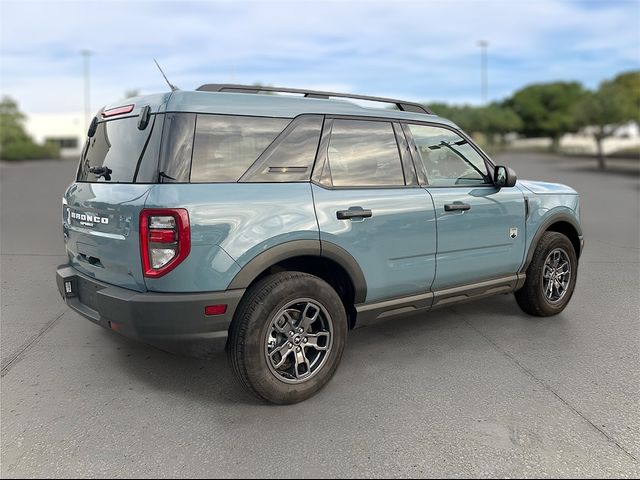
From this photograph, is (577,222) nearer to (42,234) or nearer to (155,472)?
(155,472)

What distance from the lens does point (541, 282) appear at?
4992 millimetres

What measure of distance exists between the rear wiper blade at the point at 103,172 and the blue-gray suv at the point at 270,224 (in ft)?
0.06

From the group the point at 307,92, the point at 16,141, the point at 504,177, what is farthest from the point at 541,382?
the point at 16,141

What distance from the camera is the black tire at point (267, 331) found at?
325 cm

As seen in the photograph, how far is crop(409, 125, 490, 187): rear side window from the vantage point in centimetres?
424

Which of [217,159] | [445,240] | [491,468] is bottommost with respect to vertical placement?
[491,468]

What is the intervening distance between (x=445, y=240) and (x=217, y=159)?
1822 mm

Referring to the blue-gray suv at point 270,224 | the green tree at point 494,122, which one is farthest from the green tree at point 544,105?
the blue-gray suv at point 270,224

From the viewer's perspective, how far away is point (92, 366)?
13.3 ft

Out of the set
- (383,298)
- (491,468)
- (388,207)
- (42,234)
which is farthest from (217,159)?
(42,234)

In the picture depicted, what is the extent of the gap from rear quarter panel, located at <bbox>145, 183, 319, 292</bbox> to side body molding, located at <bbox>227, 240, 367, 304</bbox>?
0.11 feet

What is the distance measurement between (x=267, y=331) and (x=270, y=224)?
637 millimetres

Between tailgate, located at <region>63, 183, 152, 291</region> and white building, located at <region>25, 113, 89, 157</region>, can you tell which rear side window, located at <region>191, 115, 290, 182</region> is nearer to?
tailgate, located at <region>63, 183, 152, 291</region>

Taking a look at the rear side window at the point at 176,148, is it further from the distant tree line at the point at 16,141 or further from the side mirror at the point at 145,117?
the distant tree line at the point at 16,141
